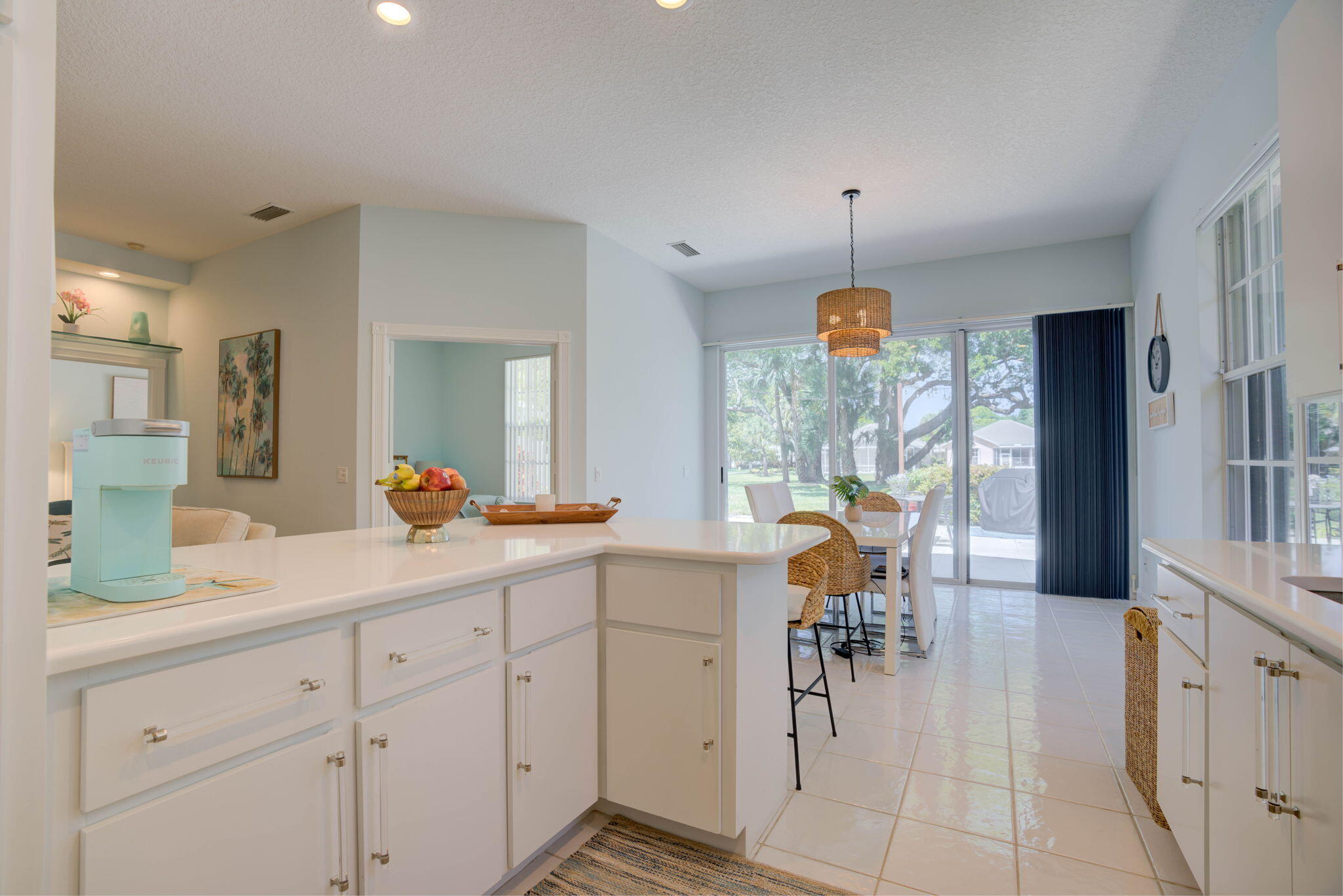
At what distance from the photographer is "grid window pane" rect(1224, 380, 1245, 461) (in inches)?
121

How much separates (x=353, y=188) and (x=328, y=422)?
152 cm

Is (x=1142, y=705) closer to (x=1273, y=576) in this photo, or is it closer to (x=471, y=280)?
(x=1273, y=576)

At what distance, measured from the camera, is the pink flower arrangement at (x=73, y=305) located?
4754 millimetres

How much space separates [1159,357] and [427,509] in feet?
14.7

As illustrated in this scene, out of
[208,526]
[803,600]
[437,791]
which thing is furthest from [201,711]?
[208,526]

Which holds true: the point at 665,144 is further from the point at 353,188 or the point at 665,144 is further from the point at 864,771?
the point at 864,771

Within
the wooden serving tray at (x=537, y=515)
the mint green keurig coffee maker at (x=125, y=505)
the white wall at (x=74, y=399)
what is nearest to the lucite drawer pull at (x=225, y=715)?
the mint green keurig coffee maker at (x=125, y=505)

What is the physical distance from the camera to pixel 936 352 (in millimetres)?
5660

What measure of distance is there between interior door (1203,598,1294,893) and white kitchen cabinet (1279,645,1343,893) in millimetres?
35

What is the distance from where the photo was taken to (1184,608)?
1640 millimetres

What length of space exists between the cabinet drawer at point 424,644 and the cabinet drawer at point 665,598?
40cm

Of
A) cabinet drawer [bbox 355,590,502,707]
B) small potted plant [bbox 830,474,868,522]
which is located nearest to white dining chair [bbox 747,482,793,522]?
small potted plant [bbox 830,474,868,522]

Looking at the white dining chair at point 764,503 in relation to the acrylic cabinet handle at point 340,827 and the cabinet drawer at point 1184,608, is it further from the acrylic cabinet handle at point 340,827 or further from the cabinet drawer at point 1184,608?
the acrylic cabinet handle at point 340,827

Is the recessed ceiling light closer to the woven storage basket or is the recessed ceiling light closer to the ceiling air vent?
the ceiling air vent
